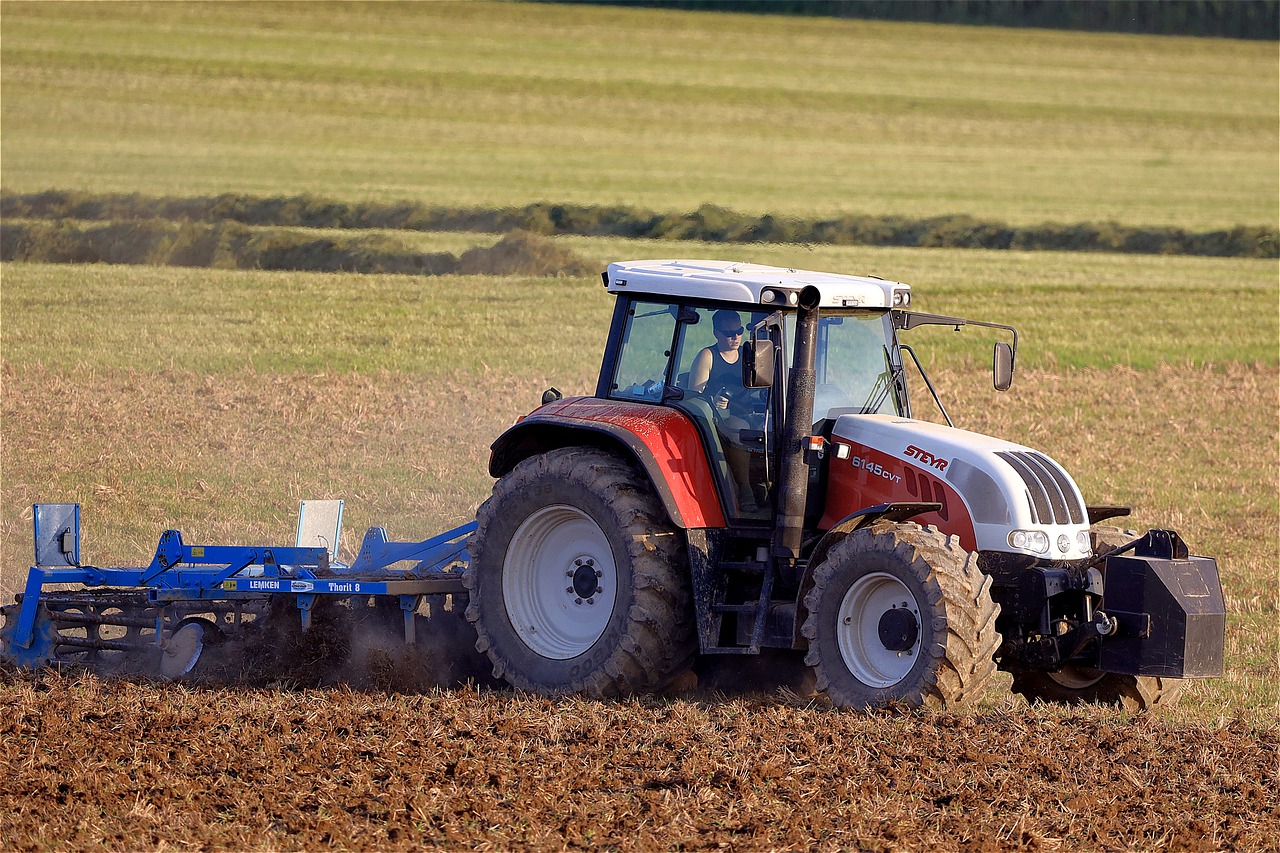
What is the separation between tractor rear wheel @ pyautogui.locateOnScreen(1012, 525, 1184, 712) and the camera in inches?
331

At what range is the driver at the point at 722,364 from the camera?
8.56 metres

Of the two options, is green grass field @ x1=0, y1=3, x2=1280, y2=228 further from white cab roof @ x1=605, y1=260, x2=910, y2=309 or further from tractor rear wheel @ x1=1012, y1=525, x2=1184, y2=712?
tractor rear wheel @ x1=1012, y1=525, x2=1184, y2=712

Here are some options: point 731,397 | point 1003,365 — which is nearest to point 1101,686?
point 1003,365

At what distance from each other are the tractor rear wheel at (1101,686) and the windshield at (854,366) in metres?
1.40

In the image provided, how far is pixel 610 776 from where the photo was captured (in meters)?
6.83

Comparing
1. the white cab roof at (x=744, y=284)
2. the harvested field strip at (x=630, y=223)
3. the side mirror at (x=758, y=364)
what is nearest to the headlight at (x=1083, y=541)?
the white cab roof at (x=744, y=284)

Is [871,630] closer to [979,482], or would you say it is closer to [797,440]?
[979,482]

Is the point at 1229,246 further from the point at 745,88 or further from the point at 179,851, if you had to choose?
the point at 179,851

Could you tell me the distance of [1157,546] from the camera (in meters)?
8.09

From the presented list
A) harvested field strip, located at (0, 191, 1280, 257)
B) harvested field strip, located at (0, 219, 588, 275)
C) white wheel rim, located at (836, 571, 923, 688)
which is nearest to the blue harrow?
white wheel rim, located at (836, 571, 923, 688)

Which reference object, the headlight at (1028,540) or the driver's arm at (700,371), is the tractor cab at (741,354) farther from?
the headlight at (1028,540)

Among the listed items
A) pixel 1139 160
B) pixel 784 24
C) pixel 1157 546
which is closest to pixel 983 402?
pixel 1157 546

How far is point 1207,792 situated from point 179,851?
4386mm

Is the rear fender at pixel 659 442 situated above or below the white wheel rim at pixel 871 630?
above
